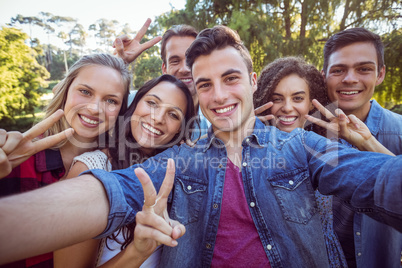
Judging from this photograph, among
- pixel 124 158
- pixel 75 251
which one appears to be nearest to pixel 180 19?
pixel 124 158

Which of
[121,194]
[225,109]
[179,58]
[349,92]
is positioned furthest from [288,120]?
[179,58]

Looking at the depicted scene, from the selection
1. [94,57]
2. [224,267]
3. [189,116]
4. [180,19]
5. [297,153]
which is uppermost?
[180,19]

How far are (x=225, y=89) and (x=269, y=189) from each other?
987 millimetres

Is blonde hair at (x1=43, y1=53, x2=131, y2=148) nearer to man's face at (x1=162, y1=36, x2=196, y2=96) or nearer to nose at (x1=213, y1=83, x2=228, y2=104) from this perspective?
nose at (x1=213, y1=83, x2=228, y2=104)

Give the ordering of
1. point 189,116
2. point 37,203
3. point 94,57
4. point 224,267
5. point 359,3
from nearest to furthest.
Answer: point 37,203 < point 224,267 < point 94,57 < point 189,116 < point 359,3

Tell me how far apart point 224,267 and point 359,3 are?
7.06 meters

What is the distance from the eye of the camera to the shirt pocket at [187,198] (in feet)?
5.44

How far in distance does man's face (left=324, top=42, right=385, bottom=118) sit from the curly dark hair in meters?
0.18

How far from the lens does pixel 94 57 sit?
230 cm

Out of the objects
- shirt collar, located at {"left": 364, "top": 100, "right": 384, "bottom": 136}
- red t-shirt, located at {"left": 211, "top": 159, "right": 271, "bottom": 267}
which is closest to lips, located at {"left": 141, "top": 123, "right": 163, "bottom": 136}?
red t-shirt, located at {"left": 211, "top": 159, "right": 271, "bottom": 267}

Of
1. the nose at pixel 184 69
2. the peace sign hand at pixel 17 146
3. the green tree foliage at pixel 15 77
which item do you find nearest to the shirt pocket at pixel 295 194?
the peace sign hand at pixel 17 146

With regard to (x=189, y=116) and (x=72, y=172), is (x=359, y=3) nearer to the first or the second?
(x=189, y=116)

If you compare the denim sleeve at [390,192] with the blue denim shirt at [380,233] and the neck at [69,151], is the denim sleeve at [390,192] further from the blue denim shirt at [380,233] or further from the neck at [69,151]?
the neck at [69,151]

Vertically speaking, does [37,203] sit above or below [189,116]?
below
